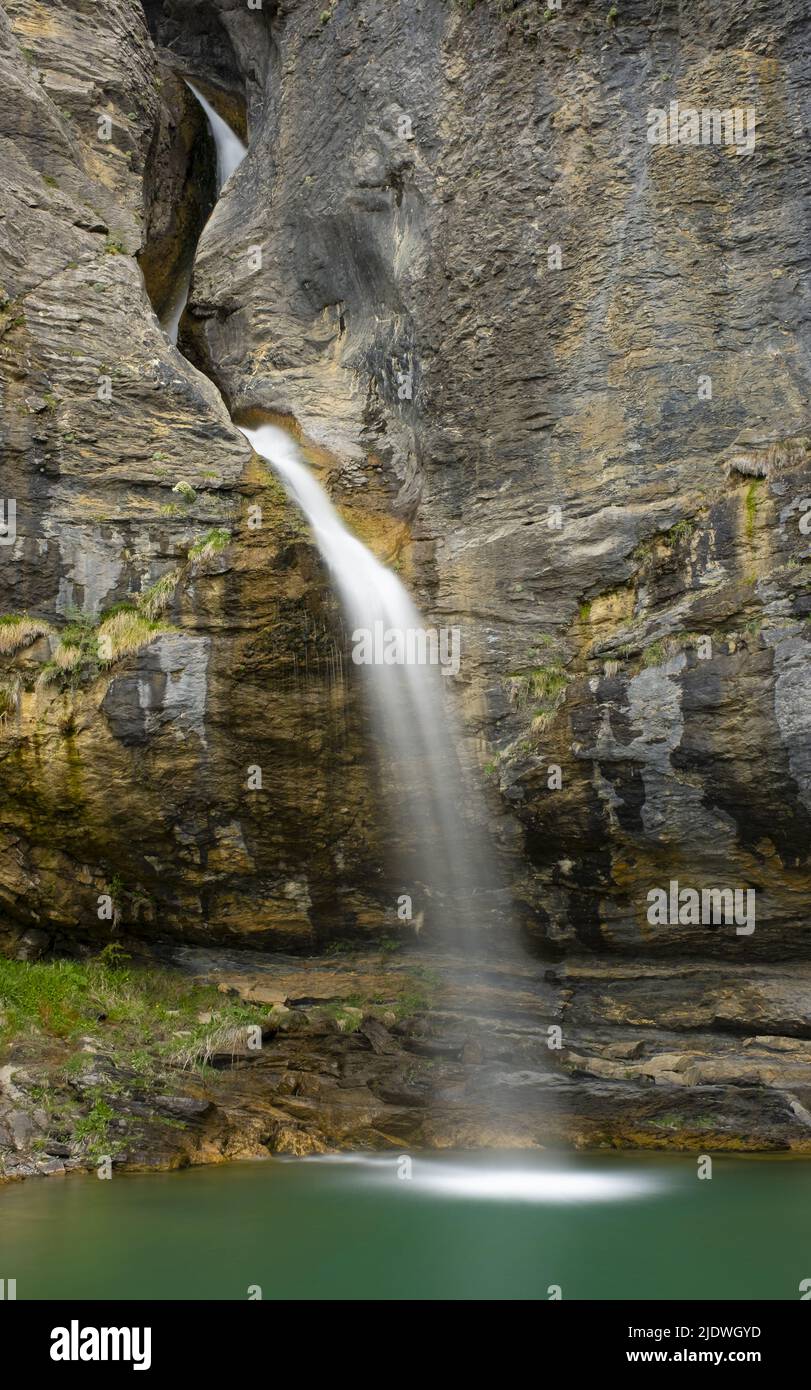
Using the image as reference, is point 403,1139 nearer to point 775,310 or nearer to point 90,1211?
point 90,1211

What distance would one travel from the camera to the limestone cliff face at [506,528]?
10945mm

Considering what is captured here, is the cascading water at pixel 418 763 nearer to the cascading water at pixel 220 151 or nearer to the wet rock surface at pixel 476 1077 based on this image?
the wet rock surface at pixel 476 1077

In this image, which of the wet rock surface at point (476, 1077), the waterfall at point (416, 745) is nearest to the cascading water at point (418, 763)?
the waterfall at point (416, 745)

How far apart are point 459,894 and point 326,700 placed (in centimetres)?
271

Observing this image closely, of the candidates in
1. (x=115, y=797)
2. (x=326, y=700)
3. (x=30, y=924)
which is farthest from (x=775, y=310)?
(x=30, y=924)

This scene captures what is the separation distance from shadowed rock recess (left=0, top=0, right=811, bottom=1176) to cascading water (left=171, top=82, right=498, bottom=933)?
0.77 ft

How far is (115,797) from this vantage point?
39.1ft

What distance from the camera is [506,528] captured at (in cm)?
1252

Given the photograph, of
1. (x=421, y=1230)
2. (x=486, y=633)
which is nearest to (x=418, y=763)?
(x=486, y=633)

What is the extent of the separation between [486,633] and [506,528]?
125cm

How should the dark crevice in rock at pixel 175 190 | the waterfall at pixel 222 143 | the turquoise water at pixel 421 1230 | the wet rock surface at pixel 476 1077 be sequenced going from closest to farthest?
the turquoise water at pixel 421 1230, the wet rock surface at pixel 476 1077, the dark crevice in rock at pixel 175 190, the waterfall at pixel 222 143

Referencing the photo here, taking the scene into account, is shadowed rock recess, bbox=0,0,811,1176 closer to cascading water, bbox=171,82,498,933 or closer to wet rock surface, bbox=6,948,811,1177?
wet rock surface, bbox=6,948,811,1177

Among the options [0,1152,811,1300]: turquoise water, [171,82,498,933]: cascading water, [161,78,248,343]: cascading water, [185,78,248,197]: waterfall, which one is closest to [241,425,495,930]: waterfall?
[171,82,498,933]: cascading water

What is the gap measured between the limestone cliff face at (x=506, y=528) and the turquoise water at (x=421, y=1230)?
3.36 m
